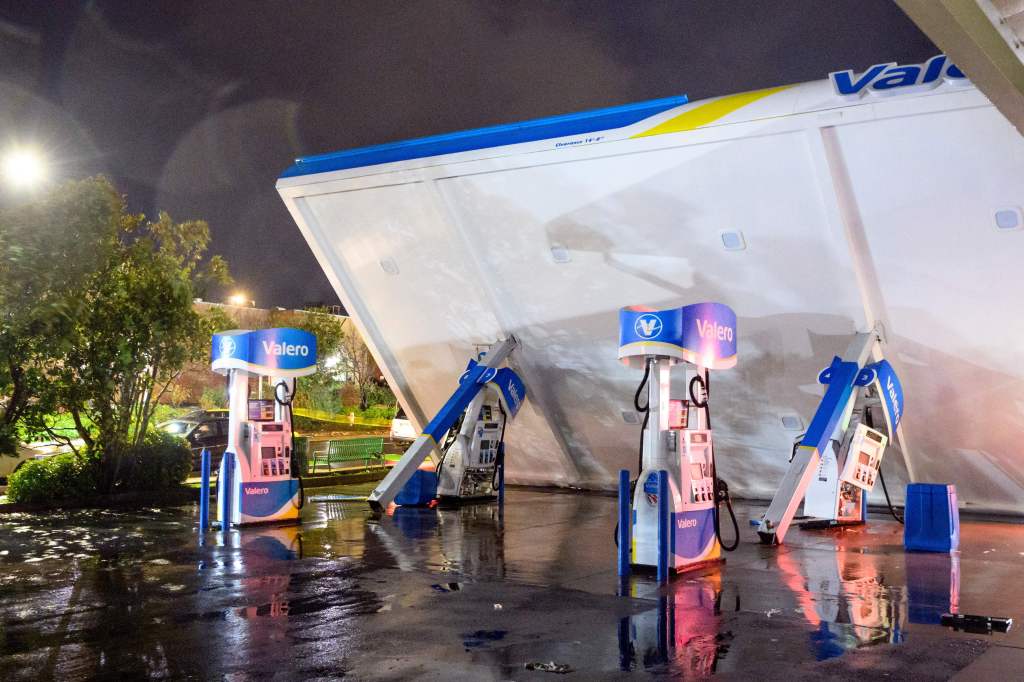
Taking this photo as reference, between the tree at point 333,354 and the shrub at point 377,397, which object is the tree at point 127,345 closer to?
the tree at point 333,354

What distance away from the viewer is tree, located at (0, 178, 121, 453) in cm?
1320

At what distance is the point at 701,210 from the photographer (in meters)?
12.9

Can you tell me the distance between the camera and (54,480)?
1548 centimetres

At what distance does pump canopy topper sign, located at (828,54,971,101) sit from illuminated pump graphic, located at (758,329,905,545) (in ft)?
11.9

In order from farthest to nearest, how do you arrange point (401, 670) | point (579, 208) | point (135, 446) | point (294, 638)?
1. point (135, 446)
2. point (579, 208)
3. point (294, 638)
4. point (401, 670)

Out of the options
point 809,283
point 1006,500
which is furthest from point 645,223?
point 1006,500

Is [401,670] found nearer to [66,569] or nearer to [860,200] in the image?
[66,569]

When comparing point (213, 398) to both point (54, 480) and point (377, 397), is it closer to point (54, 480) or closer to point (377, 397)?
point (377, 397)

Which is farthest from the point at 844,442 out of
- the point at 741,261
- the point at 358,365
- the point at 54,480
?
the point at 358,365

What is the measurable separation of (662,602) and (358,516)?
7.42 metres

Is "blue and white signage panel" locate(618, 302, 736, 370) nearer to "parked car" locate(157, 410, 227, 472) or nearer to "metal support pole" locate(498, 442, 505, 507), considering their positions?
"metal support pole" locate(498, 442, 505, 507)

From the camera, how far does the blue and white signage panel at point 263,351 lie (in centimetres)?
1296

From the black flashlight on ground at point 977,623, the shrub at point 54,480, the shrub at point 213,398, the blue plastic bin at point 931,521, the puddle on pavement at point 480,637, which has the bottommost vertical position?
the black flashlight on ground at point 977,623

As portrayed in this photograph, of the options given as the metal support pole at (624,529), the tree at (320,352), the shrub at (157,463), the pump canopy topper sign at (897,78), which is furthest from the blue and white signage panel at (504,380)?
the tree at (320,352)
